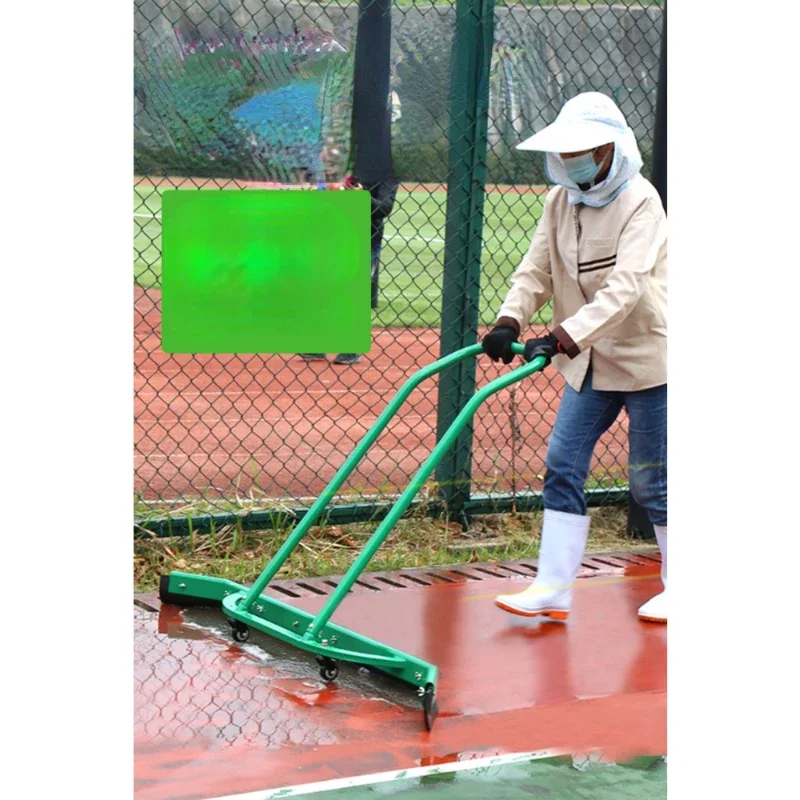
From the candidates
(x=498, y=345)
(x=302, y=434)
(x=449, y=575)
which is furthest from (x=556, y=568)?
(x=302, y=434)

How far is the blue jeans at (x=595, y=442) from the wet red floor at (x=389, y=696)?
50 centimetres

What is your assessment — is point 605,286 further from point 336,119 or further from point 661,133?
point 336,119

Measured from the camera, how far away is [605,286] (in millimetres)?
5035

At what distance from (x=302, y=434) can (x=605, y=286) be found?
12.0 ft

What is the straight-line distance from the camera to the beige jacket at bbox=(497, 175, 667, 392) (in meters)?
4.80

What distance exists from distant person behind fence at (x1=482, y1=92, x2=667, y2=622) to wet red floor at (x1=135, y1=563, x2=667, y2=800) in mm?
291

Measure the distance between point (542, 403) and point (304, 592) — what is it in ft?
14.7

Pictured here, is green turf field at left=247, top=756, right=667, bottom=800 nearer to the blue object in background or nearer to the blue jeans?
the blue jeans

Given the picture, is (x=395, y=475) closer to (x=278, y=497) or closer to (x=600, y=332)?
(x=278, y=497)

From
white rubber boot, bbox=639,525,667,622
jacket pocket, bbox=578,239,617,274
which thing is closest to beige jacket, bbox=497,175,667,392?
jacket pocket, bbox=578,239,617,274
